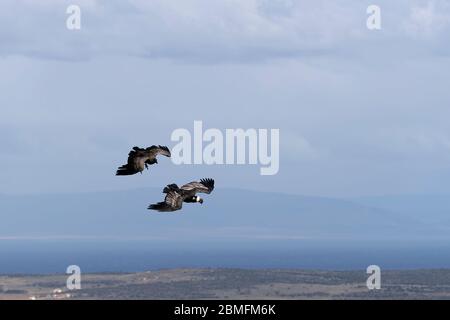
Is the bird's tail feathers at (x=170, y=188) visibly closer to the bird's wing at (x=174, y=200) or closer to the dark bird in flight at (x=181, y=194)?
the dark bird in flight at (x=181, y=194)

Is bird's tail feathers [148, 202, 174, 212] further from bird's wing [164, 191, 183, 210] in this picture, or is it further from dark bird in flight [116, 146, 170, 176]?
dark bird in flight [116, 146, 170, 176]

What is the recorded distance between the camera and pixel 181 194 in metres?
93.0

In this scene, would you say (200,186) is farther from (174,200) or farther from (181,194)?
(174,200)

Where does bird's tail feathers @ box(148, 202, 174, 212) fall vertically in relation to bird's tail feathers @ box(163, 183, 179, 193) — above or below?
below

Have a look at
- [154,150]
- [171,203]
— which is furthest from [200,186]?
[154,150]

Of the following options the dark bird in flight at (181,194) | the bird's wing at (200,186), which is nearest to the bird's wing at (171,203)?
the dark bird in flight at (181,194)

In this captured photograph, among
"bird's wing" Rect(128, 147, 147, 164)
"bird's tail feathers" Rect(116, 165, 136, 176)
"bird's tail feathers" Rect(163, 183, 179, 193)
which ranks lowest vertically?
"bird's tail feathers" Rect(163, 183, 179, 193)

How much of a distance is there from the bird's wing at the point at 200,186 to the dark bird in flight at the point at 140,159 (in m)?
3.47

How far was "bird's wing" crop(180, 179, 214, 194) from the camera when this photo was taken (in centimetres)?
9394

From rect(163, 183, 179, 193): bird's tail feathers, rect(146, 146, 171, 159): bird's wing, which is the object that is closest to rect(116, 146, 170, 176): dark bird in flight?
rect(146, 146, 171, 159): bird's wing
